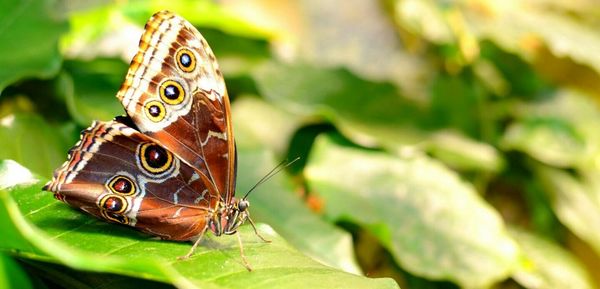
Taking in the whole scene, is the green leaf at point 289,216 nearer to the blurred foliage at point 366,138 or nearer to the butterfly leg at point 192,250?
the blurred foliage at point 366,138

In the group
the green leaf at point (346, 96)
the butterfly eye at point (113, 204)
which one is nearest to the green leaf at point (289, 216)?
the green leaf at point (346, 96)

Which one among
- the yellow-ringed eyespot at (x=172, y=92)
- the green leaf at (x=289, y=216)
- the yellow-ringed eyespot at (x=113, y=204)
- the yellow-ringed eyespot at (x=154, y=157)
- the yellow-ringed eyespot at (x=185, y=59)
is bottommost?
the green leaf at (x=289, y=216)

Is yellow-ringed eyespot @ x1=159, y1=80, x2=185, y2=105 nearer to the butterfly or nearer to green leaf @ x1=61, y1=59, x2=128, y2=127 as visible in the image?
the butterfly

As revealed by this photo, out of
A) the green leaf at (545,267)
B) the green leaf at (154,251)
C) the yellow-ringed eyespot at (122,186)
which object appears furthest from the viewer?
the green leaf at (545,267)

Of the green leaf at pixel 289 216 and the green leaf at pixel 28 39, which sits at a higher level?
the green leaf at pixel 28 39

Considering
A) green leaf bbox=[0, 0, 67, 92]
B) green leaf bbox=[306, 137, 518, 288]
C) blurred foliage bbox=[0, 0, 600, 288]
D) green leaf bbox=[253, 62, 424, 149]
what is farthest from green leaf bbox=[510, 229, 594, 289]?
green leaf bbox=[0, 0, 67, 92]

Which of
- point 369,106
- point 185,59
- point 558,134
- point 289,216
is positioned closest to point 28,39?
point 185,59
